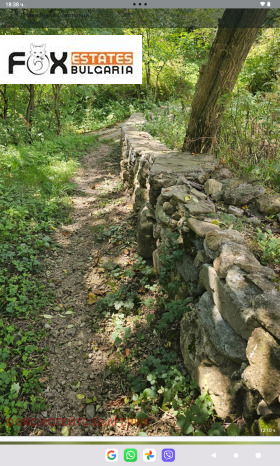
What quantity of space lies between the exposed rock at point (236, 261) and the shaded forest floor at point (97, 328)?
845 mm

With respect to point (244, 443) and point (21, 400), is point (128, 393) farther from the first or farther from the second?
point (244, 443)

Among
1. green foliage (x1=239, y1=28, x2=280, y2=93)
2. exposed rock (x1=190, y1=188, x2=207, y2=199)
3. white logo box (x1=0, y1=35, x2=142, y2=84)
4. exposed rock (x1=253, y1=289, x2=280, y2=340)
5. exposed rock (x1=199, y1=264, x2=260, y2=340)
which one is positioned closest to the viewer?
exposed rock (x1=253, y1=289, x2=280, y2=340)

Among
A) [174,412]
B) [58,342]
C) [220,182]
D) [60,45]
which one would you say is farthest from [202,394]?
[60,45]

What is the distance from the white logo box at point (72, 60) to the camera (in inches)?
164

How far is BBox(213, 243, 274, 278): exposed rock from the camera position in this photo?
1.80 metres

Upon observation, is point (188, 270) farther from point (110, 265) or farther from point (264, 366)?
point (110, 265)

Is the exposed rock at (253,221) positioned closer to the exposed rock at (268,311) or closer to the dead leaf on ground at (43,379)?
the exposed rock at (268,311)

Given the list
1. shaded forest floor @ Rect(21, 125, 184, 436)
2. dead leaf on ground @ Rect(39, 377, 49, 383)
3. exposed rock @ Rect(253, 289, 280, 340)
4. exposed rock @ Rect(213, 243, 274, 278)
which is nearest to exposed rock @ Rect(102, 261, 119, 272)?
shaded forest floor @ Rect(21, 125, 184, 436)

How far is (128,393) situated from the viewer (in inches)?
90.7

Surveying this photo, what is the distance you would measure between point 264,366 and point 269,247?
3.35ft

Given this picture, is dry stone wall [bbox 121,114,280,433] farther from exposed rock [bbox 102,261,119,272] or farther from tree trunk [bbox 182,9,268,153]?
tree trunk [bbox 182,9,268,153]

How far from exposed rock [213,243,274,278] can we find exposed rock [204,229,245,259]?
0.26 feet

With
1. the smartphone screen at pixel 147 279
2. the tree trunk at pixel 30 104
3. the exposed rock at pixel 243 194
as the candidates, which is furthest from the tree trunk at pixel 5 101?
the exposed rock at pixel 243 194

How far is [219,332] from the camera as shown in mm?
1805
